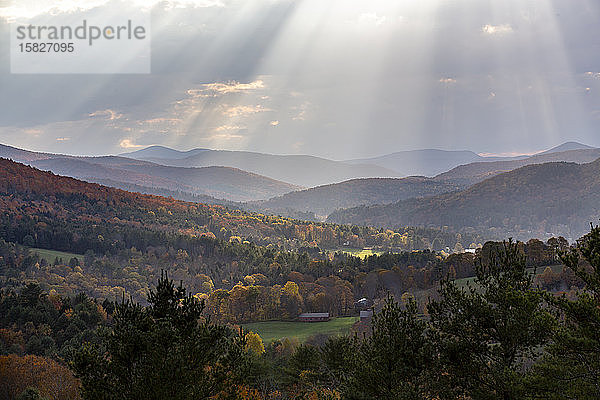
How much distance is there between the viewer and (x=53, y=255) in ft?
405

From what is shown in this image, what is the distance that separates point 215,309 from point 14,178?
143m

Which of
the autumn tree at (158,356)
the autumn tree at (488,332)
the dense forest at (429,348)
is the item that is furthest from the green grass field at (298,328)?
the autumn tree at (158,356)

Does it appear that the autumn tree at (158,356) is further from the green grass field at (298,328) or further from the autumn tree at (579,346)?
the green grass field at (298,328)

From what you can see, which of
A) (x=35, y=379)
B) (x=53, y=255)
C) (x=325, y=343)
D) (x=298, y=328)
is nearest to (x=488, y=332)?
(x=325, y=343)

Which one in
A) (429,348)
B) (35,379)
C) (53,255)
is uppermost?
(53,255)

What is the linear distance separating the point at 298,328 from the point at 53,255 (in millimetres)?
85139

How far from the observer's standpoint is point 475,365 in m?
16.0

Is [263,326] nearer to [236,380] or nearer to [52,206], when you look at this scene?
[236,380]

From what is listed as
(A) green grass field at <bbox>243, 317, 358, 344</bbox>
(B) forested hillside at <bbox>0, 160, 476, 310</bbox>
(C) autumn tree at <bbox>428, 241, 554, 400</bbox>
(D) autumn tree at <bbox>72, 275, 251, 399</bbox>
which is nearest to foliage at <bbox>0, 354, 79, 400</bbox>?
(D) autumn tree at <bbox>72, 275, 251, 399</bbox>

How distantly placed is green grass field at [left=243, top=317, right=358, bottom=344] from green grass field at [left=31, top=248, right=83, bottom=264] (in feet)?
226

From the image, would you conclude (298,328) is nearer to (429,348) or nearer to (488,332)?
(429,348)

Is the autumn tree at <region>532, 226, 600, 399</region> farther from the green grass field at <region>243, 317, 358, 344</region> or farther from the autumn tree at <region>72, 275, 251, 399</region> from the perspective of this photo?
the green grass field at <region>243, 317, 358, 344</region>

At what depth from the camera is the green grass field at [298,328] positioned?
66.5m

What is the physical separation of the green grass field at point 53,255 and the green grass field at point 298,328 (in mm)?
68915
